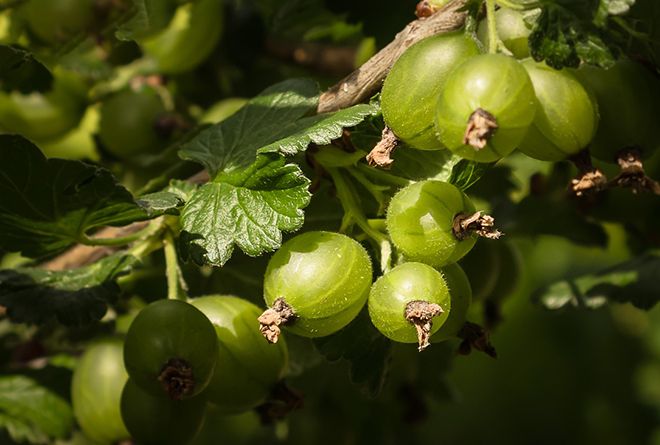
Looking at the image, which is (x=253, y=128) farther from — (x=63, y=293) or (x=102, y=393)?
(x=102, y=393)

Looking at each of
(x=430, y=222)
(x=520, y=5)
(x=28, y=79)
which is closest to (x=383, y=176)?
(x=430, y=222)

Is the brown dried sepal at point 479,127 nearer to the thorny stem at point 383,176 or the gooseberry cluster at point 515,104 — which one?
the gooseberry cluster at point 515,104

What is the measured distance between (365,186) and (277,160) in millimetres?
156

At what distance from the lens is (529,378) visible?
3520 millimetres

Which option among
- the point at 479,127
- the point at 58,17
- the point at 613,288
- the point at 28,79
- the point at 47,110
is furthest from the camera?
the point at 47,110

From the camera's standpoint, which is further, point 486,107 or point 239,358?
point 239,358

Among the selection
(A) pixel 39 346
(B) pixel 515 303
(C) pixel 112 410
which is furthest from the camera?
(B) pixel 515 303

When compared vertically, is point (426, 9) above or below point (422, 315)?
above

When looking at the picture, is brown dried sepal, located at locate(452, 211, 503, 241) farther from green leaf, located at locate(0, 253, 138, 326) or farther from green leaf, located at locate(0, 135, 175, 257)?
green leaf, located at locate(0, 253, 138, 326)

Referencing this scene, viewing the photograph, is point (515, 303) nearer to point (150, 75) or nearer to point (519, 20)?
point (150, 75)

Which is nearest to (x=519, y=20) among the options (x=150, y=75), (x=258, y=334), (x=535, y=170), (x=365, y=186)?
(x=365, y=186)

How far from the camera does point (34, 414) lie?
169cm

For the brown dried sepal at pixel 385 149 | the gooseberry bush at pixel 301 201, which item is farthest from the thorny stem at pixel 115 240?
the brown dried sepal at pixel 385 149

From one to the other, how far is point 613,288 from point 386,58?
0.62 meters
